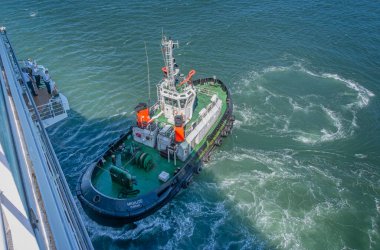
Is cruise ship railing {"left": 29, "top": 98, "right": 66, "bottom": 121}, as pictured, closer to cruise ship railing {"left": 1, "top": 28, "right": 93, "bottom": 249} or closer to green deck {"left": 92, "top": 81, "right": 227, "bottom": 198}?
green deck {"left": 92, "top": 81, "right": 227, "bottom": 198}

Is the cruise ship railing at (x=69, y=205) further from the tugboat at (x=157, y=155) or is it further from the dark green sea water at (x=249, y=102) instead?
the dark green sea water at (x=249, y=102)

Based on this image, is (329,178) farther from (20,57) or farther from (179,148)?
(20,57)

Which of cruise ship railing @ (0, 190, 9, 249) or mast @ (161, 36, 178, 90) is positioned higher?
cruise ship railing @ (0, 190, 9, 249)

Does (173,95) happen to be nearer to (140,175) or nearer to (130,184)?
(140,175)

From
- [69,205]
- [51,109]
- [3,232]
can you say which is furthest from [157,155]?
[3,232]

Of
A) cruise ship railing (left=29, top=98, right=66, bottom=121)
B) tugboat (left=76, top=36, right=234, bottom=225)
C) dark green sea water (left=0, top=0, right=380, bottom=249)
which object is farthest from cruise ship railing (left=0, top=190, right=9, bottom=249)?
cruise ship railing (left=29, top=98, right=66, bottom=121)

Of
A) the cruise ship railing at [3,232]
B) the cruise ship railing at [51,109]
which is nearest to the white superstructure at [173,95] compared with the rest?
the cruise ship railing at [51,109]

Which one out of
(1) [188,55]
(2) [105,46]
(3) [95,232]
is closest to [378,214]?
(3) [95,232]

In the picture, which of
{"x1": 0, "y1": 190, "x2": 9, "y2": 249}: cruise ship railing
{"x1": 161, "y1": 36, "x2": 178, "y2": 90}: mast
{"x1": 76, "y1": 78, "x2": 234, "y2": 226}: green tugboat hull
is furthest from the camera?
{"x1": 161, "y1": 36, "x2": 178, "y2": 90}: mast
